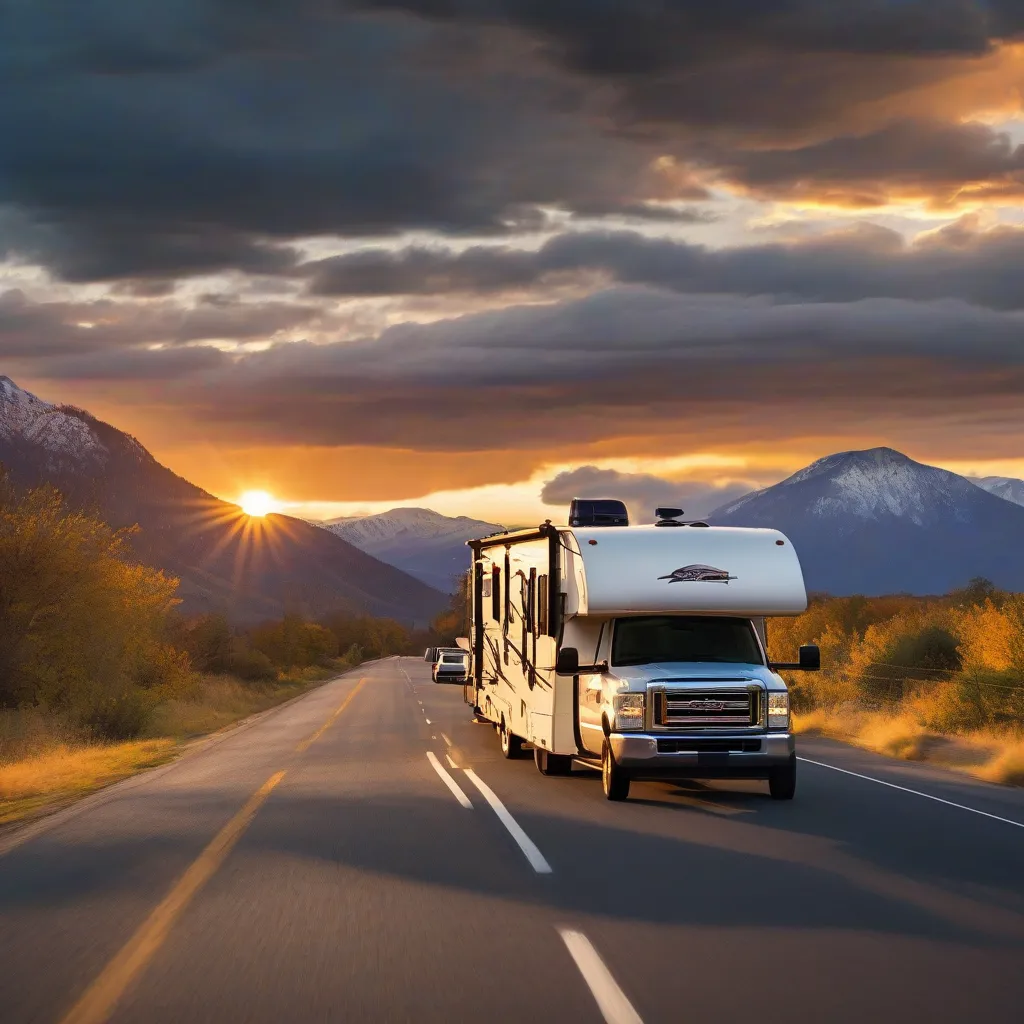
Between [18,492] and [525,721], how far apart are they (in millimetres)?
24543

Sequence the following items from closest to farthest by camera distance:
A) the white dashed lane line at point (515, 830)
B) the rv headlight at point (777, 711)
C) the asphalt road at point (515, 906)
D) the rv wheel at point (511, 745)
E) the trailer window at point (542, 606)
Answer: the asphalt road at point (515, 906) < the white dashed lane line at point (515, 830) < the rv headlight at point (777, 711) < the trailer window at point (542, 606) < the rv wheel at point (511, 745)

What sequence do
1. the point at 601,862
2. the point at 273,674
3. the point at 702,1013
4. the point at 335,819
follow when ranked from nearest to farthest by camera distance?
the point at 702,1013 → the point at 601,862 → the point at 335,819 → the point at 273,674

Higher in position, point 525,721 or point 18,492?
point 18,492

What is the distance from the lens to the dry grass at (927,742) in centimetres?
Result: 2253

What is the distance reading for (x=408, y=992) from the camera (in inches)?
293

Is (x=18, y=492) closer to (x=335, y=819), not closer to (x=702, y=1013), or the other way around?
(x=335, y=819)

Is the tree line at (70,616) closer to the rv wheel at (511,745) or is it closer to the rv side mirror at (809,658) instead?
the rv wheel at (511,745)

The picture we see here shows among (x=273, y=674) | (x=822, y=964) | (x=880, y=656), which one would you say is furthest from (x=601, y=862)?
→ (x=273, y=674)

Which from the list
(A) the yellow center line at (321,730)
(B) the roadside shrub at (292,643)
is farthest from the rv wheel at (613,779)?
(B) the roadside shrub at (292,643)

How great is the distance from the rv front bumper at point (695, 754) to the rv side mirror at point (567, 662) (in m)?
1.07

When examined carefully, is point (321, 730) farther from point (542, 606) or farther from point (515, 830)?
point (515, 830)

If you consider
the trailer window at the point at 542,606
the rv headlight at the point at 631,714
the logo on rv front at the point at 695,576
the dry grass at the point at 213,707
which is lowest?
Result: the dry grass at the point at 213,707

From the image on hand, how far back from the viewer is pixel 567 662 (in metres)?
17.4

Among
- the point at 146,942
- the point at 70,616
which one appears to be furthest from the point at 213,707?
the point at 146,942
